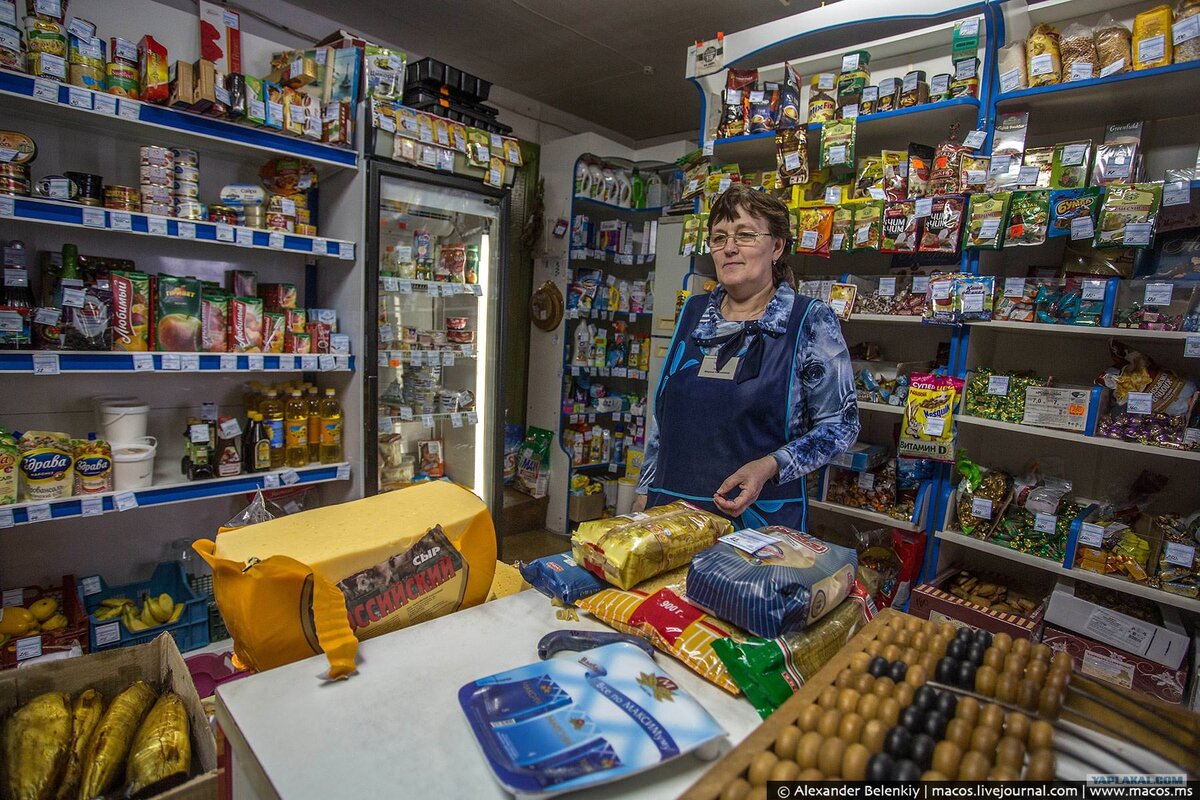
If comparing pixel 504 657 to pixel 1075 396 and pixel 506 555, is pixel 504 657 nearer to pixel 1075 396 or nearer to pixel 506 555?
pixel 1075 396

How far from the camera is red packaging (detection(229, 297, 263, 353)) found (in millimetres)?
2803

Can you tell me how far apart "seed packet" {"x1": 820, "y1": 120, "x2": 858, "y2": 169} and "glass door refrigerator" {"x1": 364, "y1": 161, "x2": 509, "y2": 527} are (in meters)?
1.79

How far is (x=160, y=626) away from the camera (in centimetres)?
262

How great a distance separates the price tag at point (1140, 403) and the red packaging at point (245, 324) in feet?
11.8

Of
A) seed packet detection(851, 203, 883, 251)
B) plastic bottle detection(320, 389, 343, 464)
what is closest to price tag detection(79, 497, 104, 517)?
plastic bottle detection(320, 389, 343, 464)

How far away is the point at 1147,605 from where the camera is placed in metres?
2.46

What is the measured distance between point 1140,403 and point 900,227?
1122mm

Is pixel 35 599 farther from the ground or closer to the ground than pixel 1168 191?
closer to the ground

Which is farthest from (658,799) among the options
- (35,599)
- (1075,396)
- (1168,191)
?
(35,599)

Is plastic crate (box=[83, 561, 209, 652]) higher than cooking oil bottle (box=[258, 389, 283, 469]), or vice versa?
cooking oil bottle (box=[258, 389, 283, 469])

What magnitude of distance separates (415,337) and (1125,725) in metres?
3.34

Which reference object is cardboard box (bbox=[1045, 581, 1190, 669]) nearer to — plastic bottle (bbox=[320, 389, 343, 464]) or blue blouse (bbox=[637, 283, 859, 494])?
blue blouse (bbox=[637, 283, 859, 494])

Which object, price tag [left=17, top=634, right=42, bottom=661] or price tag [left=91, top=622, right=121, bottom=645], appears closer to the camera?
price tag [left=17, top=634, right=42, bottom=661]

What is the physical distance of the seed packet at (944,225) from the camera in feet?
8.57
